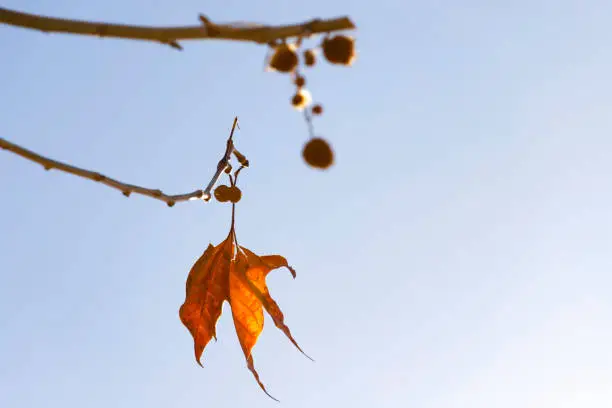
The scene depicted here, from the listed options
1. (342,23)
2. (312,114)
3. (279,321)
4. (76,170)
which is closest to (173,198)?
(76,170)

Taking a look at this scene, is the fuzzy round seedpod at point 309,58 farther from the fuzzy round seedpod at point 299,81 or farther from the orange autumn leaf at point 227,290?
the orange autumn leaf at point 227,290

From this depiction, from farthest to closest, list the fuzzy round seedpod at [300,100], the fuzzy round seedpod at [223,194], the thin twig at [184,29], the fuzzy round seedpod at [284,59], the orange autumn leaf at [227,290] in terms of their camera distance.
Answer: the orange autumn leaf at [227,290] < the fuzzy round seedpod at [223,194] < the fuzzy round seedpod at [300,100] < the fuzzy round seedpod at [284,59] < the thin twig at [184,29]

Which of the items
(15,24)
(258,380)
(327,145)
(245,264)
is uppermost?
(245,264)

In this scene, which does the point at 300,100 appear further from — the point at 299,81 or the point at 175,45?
the point at 175,45

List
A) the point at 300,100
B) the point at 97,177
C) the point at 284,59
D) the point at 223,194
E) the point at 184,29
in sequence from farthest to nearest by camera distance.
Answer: the point at 223,194, the point at 97,177, the point at 300,100, the point at 284,59, the point at 184,29

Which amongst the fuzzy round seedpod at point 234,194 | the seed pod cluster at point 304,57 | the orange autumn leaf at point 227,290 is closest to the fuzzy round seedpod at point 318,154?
the seed pod cluster at point 304,57

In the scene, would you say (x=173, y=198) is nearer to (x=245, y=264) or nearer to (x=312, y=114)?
(x=312, y=114)

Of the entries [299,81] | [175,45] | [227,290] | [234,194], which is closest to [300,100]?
[299,81]
